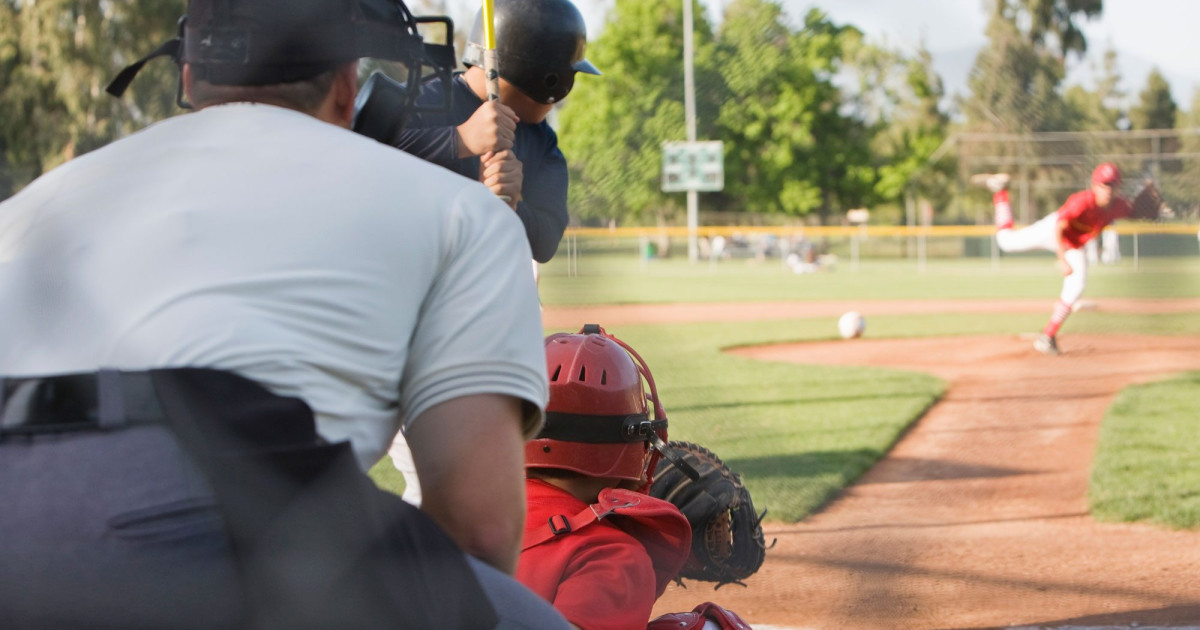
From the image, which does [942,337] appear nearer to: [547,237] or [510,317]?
[547,237]

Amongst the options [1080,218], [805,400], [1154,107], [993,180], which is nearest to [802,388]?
[805,400]

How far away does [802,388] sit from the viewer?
7.69 metres

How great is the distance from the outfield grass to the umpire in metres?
2.22

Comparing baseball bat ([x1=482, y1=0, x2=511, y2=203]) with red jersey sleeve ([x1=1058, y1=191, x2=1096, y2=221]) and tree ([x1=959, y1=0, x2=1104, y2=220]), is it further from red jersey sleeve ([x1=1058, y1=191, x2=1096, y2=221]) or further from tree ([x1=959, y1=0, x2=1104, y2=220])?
red jersey sleeve ([x1=1058, y1=191, x2=1096, y2=221])

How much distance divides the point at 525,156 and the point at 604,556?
3.47 feet

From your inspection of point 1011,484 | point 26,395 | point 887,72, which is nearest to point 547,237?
point 26,395

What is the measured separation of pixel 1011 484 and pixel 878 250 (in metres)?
24.5

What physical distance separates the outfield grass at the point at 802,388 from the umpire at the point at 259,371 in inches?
87.5

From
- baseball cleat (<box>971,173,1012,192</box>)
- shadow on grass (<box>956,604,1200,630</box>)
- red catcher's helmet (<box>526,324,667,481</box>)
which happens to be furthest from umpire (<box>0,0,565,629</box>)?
baseball cleat (<box>971,173,1012,192</box>)

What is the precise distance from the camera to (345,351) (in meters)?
1.00

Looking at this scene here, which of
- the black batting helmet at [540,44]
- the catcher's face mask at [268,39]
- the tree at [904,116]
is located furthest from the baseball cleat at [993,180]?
the catcher's face mask at [268,39]

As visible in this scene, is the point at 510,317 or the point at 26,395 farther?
the point at 510,317

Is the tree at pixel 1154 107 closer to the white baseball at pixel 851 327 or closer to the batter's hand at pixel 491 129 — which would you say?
the batter's hand at pixel 491 129

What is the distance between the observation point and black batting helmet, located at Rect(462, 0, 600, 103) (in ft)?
7.50
